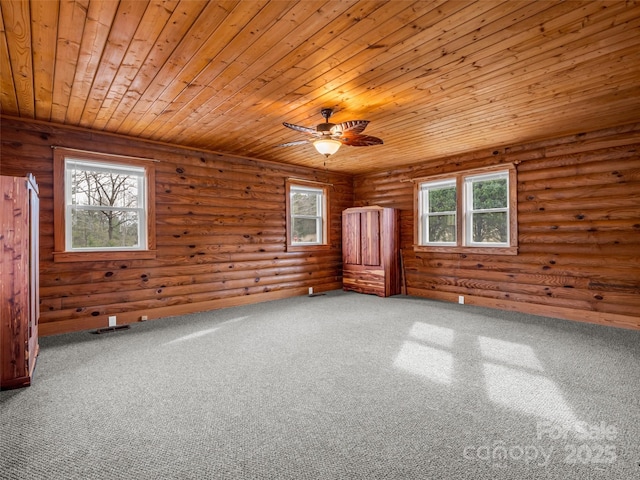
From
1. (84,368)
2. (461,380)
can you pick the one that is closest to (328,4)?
(461,380)

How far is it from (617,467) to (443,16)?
103 inches

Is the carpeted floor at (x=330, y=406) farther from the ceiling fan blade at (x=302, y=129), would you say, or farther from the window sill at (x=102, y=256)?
the ceiling fan blade at (x=302, y=129)

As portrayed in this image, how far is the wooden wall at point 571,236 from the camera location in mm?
4180

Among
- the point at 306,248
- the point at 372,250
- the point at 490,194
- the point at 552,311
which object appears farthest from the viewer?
the point at 306,248

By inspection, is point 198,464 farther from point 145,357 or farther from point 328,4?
point 328,4

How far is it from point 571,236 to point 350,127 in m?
3.54

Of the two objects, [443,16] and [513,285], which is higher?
[443,16]

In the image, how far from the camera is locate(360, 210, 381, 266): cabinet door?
6.43 metres

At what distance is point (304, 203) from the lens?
22.4 feet

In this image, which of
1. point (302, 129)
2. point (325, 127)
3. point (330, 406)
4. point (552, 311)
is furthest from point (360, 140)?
point (552, 311)

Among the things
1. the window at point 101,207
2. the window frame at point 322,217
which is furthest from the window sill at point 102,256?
the window frame at point 322,217

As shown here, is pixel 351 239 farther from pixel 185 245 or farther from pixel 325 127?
pixel 325 127

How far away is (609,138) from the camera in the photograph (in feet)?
14.0

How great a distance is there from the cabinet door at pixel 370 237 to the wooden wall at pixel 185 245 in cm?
78
